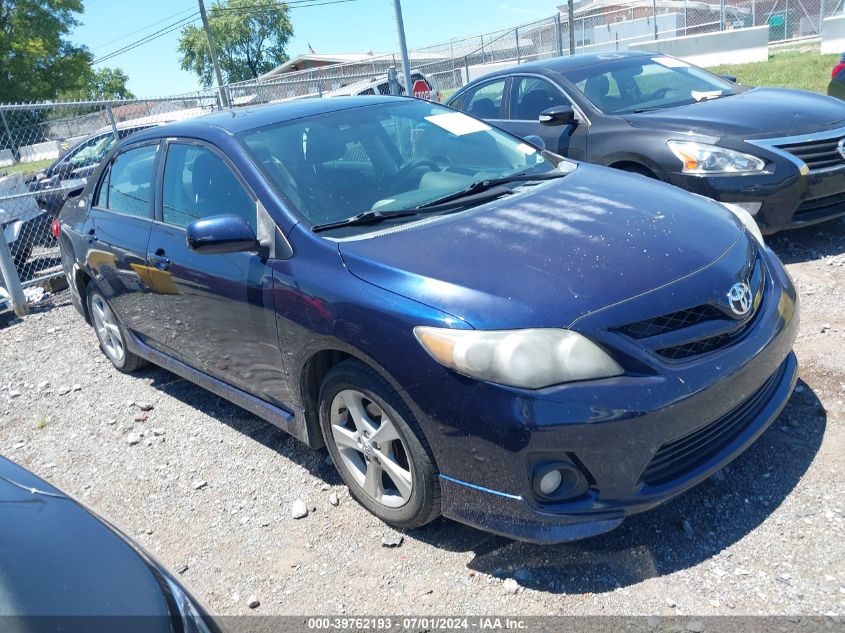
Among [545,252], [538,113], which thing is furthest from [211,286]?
[538,113]

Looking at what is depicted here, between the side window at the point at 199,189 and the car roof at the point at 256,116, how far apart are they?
0.38 ft

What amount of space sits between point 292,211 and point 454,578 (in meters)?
1.68

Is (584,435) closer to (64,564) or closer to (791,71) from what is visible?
(64,564)

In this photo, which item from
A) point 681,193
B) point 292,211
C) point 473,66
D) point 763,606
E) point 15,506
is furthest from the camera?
point 473,66

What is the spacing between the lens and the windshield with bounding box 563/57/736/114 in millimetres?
6262

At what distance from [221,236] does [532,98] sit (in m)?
4.40

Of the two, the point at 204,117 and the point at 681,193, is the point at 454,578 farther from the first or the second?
the point at 204,117

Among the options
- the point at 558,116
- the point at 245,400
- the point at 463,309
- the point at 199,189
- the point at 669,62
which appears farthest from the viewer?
the point at 669,62

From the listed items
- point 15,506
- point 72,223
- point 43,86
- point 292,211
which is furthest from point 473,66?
point 43,86

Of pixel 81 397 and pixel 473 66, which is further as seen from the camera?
pixel 473 66

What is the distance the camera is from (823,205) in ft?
17.4

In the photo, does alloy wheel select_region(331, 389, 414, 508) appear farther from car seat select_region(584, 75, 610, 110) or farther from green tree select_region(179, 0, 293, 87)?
green tree select_region(179, 0, 293, 87)

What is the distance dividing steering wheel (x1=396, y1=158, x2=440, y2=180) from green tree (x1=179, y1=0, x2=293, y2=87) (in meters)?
67.8

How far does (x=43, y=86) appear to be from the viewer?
44.0 metres
